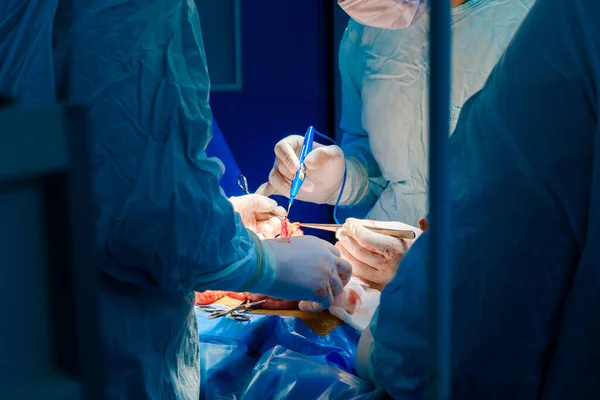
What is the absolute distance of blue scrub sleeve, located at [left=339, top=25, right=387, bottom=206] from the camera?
272cm

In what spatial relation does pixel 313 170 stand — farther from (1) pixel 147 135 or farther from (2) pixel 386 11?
(1) pixel 147 135

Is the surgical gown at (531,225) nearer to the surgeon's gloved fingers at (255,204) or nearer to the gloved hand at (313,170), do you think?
the surgeon's gloved fingers at (255,204)

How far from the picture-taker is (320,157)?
2426mm

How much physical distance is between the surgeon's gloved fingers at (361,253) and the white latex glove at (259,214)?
283 mm

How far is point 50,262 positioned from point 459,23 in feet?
6.88

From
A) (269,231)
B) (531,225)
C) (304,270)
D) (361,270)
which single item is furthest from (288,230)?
(531,225)

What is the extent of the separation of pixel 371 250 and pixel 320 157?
69 cm

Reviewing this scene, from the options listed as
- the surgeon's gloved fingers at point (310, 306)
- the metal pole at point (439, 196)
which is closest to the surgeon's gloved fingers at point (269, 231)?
the surgeon's gloved fingers at point (310, 306)

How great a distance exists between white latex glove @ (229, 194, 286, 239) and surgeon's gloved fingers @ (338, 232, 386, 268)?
28cm

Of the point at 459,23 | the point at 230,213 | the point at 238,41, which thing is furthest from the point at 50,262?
the point at 459,23

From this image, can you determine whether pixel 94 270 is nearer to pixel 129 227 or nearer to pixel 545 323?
pixel 129 227

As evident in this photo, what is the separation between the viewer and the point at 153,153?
1113 mm

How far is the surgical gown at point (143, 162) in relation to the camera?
3.59ft

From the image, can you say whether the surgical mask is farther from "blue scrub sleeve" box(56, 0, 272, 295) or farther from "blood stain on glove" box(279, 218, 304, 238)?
"blue scrub sleeve" box(56, 0, 272, 295)
